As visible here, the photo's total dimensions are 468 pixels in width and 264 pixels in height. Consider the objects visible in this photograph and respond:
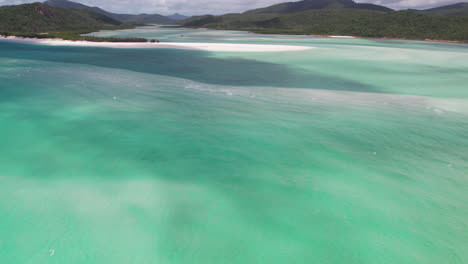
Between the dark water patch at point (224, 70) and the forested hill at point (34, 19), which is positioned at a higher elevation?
the forested hill at point (34, 19)

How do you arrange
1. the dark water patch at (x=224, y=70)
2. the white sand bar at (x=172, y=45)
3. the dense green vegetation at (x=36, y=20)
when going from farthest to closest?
the dense green vegetation at (x=36, y=20) < the white sand bar at (x=172, y=45) < the dark water patch at (x=224, y=70)

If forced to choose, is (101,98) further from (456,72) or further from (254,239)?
(456,72)

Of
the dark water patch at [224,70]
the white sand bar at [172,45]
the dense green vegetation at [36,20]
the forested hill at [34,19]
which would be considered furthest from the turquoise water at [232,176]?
the forested hill at [34,19]

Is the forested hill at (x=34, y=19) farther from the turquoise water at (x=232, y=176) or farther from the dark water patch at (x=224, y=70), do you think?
the turquoise water at (x=232, y=176)

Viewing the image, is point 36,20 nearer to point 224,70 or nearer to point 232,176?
point 224,70

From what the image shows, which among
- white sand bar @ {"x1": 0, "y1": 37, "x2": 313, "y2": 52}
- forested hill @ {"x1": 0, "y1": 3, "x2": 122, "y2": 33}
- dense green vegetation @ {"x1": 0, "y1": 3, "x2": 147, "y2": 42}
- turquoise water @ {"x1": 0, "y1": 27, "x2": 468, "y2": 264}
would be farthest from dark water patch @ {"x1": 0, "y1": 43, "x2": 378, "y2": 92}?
forested hill @ {"x1": 0, "y1": 3, "x2": 122, "y2": 33}

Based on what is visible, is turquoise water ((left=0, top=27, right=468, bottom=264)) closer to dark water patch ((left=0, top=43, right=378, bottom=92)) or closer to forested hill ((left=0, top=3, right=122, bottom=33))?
dark water patch ((left=0, top=43, right=378, bottom=92))

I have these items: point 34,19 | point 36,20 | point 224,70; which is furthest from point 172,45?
point 34,19

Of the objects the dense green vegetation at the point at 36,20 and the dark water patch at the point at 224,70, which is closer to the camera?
the dark water patch at the point at 224,70

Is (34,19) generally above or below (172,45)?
above
